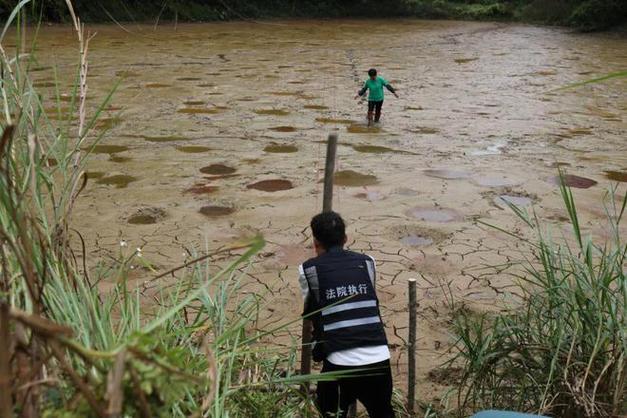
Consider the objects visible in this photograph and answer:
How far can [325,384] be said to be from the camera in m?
2.73

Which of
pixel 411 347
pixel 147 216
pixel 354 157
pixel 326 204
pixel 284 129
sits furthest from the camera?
pixel 284 129

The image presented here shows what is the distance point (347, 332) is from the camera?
2680mm

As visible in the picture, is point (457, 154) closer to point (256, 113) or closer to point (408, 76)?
point (256, 113)

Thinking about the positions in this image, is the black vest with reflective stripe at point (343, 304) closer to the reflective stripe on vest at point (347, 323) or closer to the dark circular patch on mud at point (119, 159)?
the reflective stripe on vest at point (347, 323)

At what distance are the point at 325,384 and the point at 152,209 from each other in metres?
3.51

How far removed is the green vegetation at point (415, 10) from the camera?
74.2 ft

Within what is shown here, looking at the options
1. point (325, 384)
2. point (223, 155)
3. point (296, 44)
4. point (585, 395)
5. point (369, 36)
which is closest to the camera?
point (585, 395)

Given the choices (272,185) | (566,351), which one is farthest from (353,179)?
(566,351)

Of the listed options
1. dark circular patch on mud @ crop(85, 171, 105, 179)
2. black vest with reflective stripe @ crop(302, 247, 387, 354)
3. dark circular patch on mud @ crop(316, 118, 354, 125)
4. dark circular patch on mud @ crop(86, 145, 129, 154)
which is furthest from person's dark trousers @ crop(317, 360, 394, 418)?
dark circular patch on mud @ crop(316, 118, 354, 125)

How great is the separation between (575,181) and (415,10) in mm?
25192

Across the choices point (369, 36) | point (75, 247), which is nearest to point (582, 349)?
point (75, 247)

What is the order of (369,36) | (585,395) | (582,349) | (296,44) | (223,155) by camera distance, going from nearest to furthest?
(585,395), (582,349), (223,155), (296,44), (369,36)

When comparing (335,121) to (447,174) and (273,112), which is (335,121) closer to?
(273,112)

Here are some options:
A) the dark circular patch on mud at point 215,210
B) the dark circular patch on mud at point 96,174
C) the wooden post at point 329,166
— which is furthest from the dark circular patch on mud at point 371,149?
the wooden post at point 329,166
